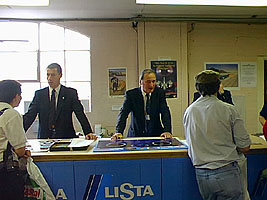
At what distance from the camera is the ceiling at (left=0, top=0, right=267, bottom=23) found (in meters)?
3.91

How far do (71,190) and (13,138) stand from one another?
0.60 metres

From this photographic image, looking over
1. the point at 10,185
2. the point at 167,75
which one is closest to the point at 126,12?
the point at 167,75

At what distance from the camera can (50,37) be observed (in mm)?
4852

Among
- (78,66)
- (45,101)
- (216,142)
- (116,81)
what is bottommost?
(216,142)

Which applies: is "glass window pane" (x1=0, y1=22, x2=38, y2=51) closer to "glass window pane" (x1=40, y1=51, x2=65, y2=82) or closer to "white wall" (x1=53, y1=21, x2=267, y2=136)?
"glass window pane" (x1=40, y1=51, x2=65, y2=82)

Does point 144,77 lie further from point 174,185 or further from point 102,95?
point 102,95

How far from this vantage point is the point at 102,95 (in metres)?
4.84

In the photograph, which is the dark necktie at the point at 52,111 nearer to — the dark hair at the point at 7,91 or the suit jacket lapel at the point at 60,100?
the suit jacket lapel at the point at 60,100

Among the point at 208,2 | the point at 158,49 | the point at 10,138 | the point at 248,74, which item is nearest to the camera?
the point at 10,138

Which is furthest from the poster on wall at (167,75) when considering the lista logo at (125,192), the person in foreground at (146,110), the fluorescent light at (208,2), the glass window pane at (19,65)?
the lista logo at (125,192)

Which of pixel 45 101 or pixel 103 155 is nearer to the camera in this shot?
pixel 103 155

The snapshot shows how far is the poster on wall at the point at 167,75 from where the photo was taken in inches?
189

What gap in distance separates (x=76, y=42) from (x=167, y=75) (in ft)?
5.13

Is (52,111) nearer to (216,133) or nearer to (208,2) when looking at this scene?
(216,133)
